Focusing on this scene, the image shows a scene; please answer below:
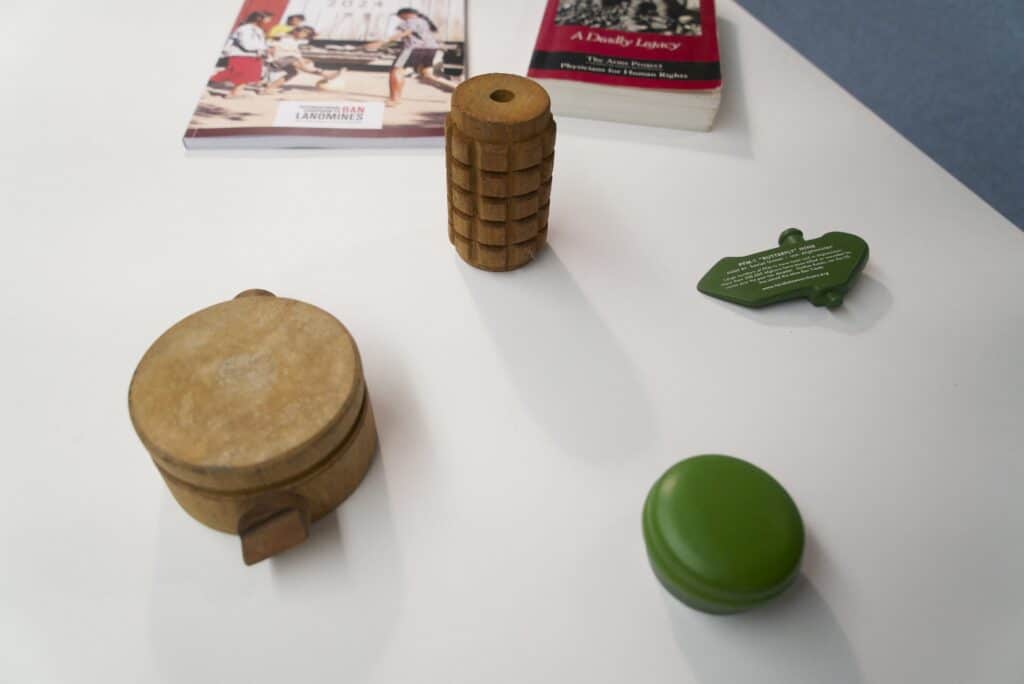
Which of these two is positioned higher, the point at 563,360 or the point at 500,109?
the point at 500,109

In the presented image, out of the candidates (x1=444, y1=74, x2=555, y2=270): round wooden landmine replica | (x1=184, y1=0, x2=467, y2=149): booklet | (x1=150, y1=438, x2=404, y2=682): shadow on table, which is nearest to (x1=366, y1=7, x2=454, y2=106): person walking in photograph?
(x1=184, y1=0, x2=467, y2=149): booklet

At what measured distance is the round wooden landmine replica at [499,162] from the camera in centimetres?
54

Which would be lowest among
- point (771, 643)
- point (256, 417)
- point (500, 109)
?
point (771, 643)

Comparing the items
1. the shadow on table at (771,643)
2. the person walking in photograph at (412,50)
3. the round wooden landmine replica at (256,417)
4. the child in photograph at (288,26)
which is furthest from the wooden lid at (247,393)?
the child in photograph at (288,26)

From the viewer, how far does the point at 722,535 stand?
425 millimetres

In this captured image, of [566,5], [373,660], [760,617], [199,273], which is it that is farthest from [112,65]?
[760,617]

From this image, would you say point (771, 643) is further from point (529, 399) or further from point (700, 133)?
point (700, 133)

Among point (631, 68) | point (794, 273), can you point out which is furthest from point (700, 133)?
point (794, 273)

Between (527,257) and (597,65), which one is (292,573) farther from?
(597,65)

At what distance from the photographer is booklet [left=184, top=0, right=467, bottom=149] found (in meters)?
0.76

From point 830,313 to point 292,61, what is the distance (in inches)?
25.6

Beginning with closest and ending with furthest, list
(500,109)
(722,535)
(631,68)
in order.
A: (722,535)
(500,109)
(631,68)

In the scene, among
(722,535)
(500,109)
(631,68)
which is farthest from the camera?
(631,68)

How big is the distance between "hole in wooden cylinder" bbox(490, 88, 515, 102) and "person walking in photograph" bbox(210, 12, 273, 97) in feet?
1.24
